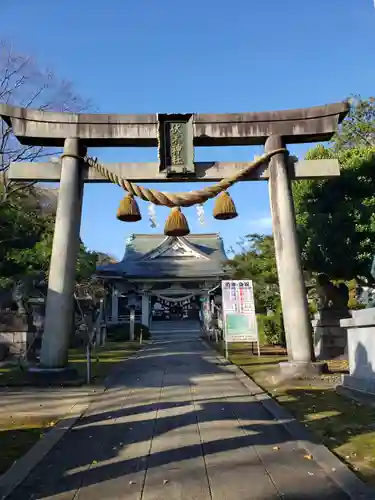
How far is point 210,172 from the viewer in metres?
11.9

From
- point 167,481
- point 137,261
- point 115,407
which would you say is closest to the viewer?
point 167,481

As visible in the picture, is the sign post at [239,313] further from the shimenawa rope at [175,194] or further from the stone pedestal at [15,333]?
the stone pedestal at [15,333]

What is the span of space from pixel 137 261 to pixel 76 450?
106ft

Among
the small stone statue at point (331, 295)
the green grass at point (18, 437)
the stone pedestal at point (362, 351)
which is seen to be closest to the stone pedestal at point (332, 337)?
the small stone statue at point (331, 295)

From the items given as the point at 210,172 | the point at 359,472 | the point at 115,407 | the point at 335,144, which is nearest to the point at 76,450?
the point at 115,407

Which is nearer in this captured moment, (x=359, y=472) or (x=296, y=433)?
(x=359, y=472)

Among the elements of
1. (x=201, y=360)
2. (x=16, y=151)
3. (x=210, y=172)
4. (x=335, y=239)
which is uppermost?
(x=16, y=151)

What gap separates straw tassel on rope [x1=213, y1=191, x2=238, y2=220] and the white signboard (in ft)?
14.6

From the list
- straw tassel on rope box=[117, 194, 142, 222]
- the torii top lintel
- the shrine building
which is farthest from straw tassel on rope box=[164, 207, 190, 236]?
the shrine building

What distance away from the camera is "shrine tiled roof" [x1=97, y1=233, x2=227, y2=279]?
34312 millimetres

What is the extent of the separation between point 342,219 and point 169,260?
959 inches

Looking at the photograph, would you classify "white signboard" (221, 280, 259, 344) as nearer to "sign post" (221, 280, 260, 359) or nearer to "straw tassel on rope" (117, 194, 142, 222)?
"sign post" (221, 280, 260, 359)

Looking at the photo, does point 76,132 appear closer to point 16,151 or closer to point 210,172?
point 210,172

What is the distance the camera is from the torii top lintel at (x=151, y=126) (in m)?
11.4
